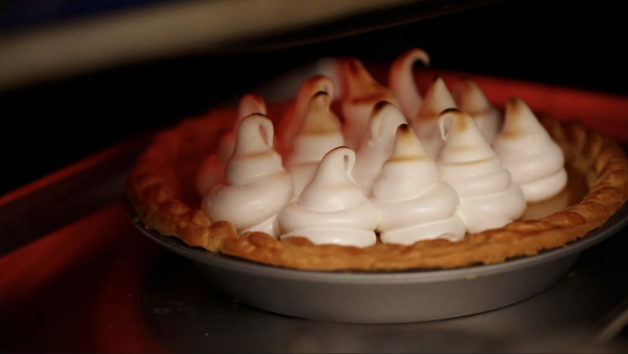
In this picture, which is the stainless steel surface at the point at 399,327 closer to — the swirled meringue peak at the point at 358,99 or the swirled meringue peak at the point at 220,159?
the swirled meringue peak at the point at 220,159

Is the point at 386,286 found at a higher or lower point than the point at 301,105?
lower

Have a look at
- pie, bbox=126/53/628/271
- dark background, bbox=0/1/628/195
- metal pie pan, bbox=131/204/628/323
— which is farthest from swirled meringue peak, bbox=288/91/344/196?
dark background, bbox=0/1/628/195

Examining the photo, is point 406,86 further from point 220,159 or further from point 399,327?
point 399,327

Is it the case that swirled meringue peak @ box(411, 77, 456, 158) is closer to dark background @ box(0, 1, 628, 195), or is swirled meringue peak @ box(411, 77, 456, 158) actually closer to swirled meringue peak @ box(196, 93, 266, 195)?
swirled meringue peak @ box(196, 93, 266, 195)

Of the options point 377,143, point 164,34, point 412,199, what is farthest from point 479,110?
point 164,34

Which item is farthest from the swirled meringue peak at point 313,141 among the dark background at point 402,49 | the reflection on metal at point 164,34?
the reflection on metal at point 164,34
